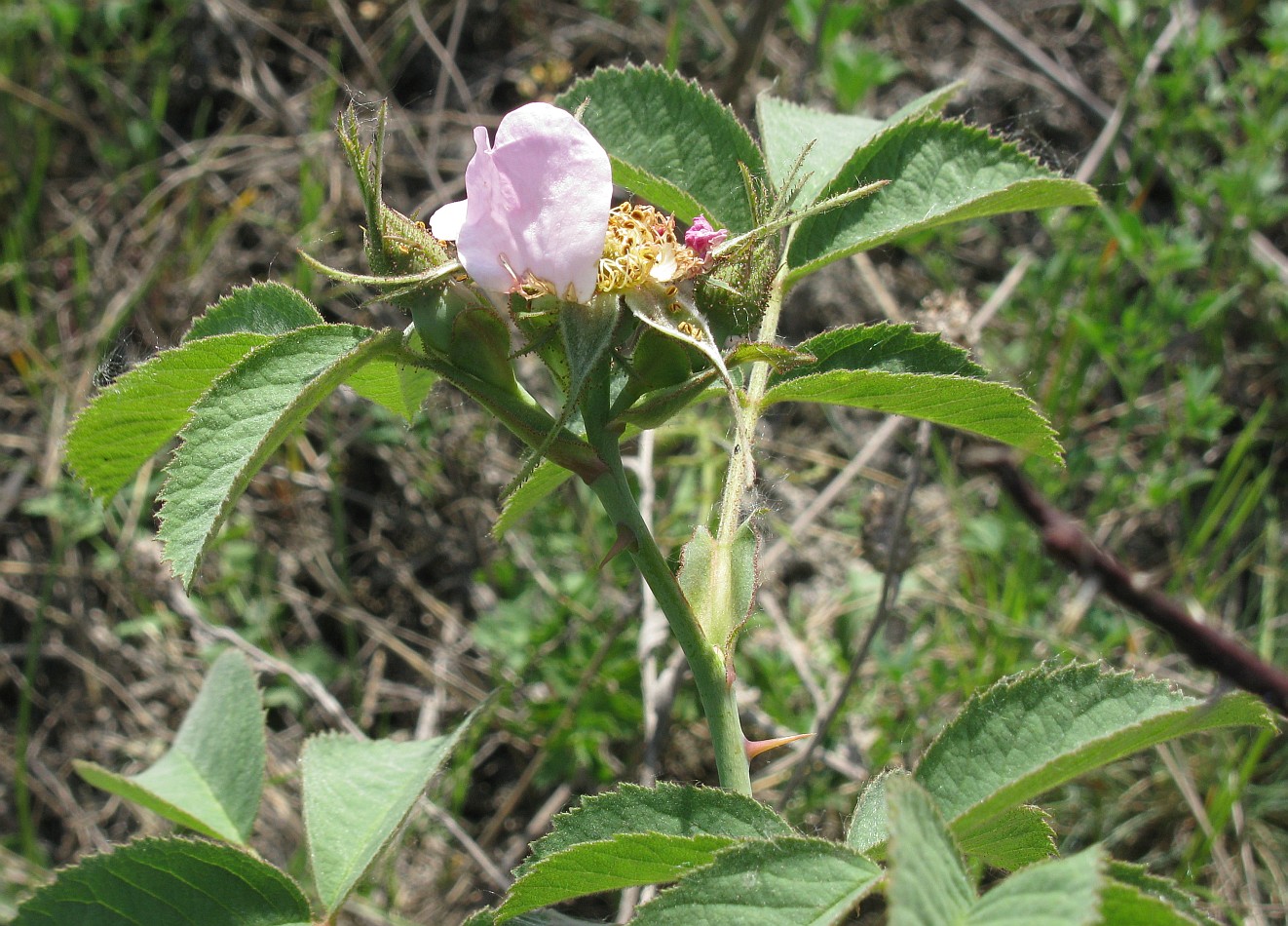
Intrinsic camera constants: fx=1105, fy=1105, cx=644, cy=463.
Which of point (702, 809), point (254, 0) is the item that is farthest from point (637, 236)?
point (254, 0)

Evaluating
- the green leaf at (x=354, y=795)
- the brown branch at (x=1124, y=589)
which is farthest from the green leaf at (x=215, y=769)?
the brown branch at (x=1124, y=589)

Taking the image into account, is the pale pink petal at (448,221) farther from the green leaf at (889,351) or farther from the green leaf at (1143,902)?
the green leaf at (1143,902)

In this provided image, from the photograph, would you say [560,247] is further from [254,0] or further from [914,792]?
[254,0]

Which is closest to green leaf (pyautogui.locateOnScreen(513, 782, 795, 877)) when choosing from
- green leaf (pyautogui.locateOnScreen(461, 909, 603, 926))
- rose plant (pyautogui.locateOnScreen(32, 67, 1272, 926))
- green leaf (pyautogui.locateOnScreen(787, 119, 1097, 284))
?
rose plant (pyautogui.locateOnScreen(32, 67, 1272, 926))

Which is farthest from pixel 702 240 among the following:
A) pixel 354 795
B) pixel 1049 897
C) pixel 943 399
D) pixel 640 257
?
pixel 354 795

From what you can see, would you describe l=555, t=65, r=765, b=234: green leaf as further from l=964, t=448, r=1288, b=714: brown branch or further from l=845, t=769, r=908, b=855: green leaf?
l=964, t=448, r=1288, b=714: brown branch

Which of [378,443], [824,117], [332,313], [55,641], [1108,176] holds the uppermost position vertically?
[824,117]
